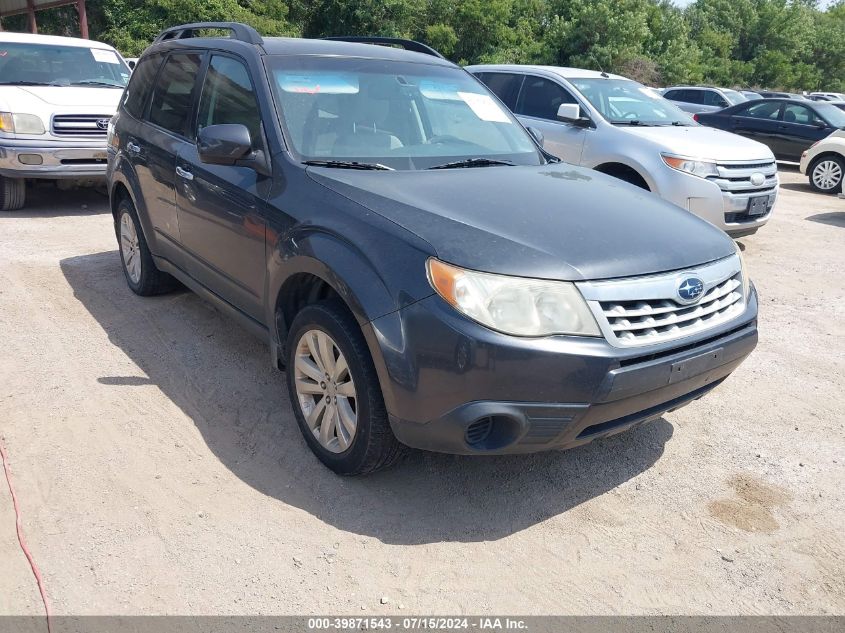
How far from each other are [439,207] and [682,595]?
1739 mm

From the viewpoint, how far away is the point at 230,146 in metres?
3.40

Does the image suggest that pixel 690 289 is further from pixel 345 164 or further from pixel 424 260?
pixel 345 164

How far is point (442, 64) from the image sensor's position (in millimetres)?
4480

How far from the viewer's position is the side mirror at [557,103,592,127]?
7383 mm

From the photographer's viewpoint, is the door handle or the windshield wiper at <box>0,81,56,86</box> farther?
the windshield wiper at <box>0,81,56,86</box>

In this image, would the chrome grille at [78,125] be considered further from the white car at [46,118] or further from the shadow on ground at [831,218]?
the shadow on ground at [831,218]

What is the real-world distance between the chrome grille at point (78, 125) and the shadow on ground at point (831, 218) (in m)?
9.13

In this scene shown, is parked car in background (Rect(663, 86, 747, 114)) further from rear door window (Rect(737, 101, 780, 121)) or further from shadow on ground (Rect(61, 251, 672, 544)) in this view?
shadow on ground (Rect(61, 251, 672, 544))

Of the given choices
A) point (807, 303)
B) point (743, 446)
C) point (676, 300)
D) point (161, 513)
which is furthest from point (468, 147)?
point (807, 303)

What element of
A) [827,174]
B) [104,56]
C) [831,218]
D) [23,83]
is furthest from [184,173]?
[827,174]

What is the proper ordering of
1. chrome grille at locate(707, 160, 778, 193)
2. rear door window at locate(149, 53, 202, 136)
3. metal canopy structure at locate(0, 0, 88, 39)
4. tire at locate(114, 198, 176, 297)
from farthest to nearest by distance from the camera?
metal canopy structure at locate(0, 0, 88, 39), chrome grille at locate(707, 160, 778, 193), tire at locate(114, 198, 176, 297), rear door window at locate(149, 53, 202, 136)

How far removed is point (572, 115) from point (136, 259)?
14.7 feet

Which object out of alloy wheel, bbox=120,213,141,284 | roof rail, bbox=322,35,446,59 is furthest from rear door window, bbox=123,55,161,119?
roof rail, bbox=322,35,446,59

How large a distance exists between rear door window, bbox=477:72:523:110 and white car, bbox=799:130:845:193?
685 cm
